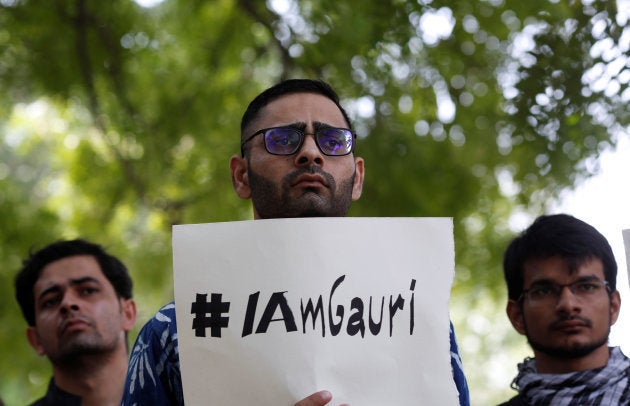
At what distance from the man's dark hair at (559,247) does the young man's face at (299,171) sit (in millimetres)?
731

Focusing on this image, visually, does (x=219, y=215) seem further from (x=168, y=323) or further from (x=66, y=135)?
(x=168, y=323)

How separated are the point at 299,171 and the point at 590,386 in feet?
3.49

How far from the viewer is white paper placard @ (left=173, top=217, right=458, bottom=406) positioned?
2.11 m

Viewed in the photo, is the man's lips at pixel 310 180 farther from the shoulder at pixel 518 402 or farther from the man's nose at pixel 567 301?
the shoulder at pixel 518 402

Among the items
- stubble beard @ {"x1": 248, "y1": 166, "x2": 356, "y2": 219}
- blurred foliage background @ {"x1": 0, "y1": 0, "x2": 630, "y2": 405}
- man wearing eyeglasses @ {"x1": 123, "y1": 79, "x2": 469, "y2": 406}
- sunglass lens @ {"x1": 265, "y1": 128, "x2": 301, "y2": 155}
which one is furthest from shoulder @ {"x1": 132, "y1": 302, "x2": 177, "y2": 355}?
blurred foliage background @ {"x1": 0, "y1": 0, "x2": 630, "y2": 405}

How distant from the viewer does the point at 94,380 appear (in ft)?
11.5

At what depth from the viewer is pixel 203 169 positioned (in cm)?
747

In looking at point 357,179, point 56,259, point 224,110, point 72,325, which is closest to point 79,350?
point 72,325

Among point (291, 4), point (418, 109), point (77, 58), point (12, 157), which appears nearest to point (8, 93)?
point (77, 58)

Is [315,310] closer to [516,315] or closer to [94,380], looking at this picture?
[516,315]

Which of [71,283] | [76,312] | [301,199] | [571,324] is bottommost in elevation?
[571,324]

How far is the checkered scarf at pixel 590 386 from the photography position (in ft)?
9.16

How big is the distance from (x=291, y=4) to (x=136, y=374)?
4320mm

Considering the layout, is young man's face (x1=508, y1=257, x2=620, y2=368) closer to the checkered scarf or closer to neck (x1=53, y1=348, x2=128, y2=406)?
the checkered scarf
